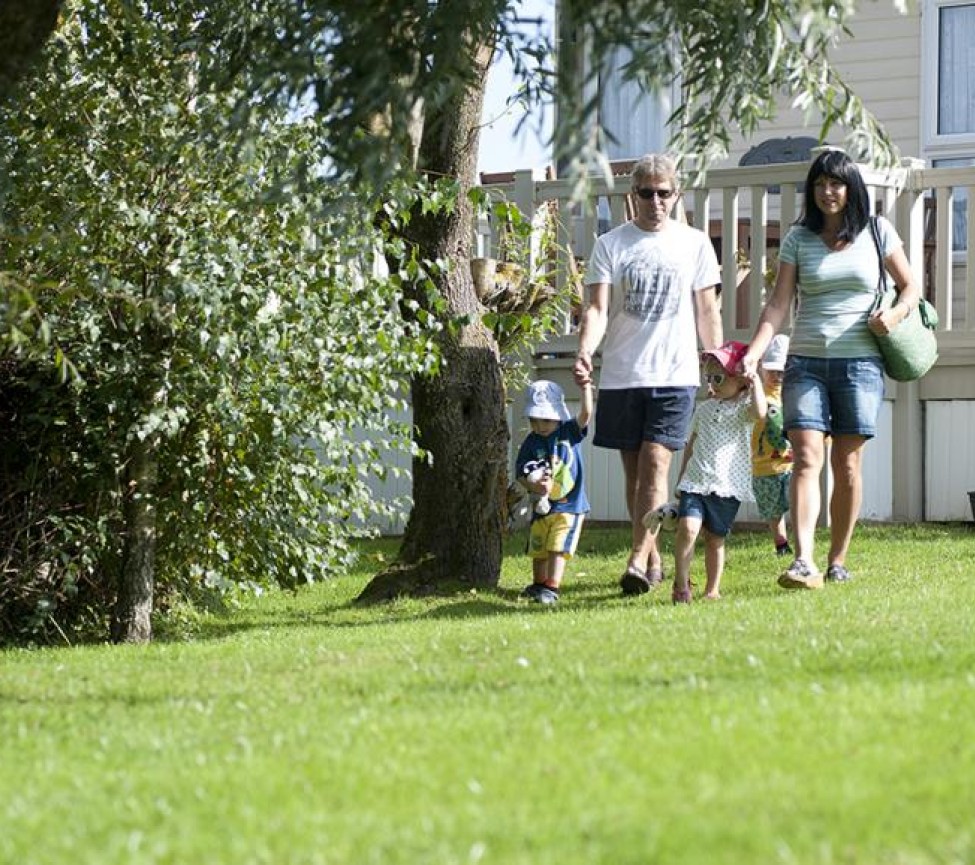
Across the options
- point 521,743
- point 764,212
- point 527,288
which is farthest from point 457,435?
point 521,743

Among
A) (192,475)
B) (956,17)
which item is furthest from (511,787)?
(956,17)

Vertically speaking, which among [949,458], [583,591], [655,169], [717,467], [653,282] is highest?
[655,169]

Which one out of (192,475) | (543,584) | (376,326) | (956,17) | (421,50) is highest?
(956,17)

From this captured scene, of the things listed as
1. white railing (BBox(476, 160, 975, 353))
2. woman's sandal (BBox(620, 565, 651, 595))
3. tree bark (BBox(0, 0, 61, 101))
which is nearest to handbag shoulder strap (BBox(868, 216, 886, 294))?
woman's sandal (BBox(620, 565, 651, 595))

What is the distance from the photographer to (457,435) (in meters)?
9.12

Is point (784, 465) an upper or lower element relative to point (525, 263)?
lower

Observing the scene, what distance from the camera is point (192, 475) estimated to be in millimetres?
8094

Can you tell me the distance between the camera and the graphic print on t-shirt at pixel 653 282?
8312mm

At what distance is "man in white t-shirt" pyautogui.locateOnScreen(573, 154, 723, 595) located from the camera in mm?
8289

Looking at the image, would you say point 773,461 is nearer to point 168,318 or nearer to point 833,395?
point 833,395

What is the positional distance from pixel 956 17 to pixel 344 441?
893 cm

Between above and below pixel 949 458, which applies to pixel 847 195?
above

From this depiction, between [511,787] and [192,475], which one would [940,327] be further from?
[511,787]

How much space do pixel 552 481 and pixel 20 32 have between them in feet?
13.0
